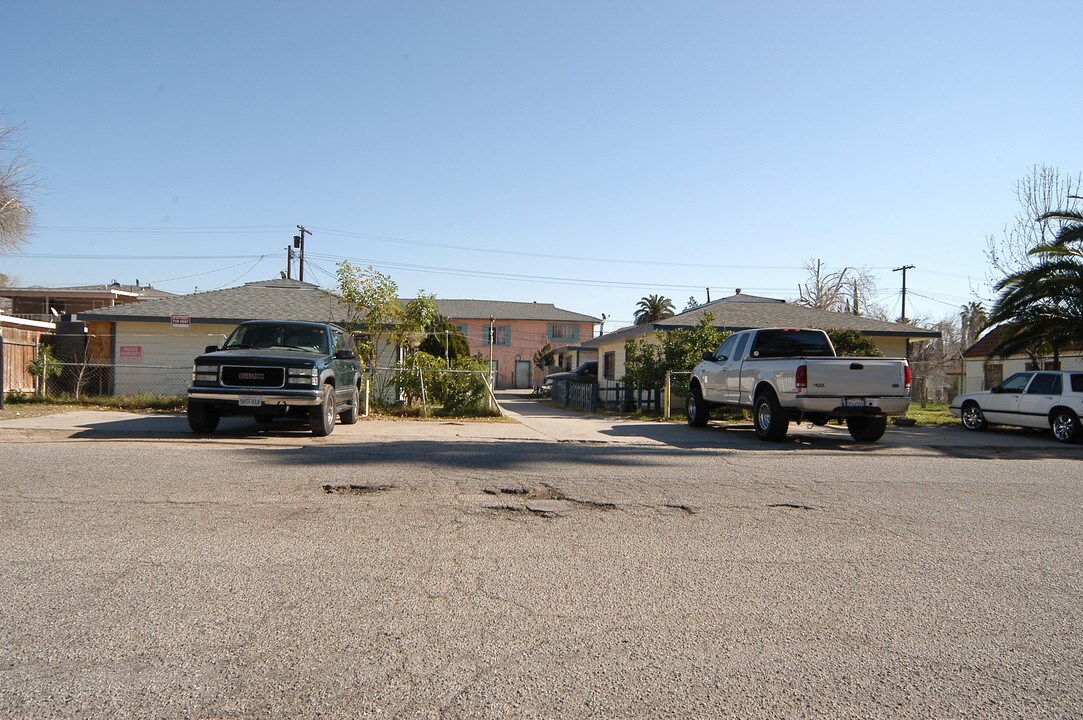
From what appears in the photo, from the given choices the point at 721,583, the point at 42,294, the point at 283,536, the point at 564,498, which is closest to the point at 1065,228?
the point at 564,498

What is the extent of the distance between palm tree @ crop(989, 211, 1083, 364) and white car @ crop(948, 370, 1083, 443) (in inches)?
114

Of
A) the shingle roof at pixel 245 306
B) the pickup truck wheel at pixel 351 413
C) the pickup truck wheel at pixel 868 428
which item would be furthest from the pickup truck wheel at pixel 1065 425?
the shingle roof at pixel 245 306

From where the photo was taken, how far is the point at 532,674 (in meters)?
3.56

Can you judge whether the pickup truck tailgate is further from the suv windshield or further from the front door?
the front door

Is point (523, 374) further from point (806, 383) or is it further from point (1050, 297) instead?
point (806, 383)

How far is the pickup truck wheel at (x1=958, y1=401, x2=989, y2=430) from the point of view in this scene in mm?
18312

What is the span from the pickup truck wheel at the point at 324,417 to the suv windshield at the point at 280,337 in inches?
42.9

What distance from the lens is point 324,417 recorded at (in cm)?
1295

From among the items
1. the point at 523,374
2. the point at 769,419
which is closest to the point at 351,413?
the point at 769,419

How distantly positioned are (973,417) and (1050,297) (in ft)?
13.2

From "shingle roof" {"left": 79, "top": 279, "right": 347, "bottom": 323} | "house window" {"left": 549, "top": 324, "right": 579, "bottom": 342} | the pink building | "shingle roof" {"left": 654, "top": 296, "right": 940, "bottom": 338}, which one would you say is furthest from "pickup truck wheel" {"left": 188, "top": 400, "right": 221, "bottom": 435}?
"house window" {"left": 549, "top": 324, "right": 579, "bottom": 342}

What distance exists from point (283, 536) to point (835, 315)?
26.7 meters

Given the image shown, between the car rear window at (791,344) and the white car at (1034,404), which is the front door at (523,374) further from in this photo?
the car rear window at (791,344)

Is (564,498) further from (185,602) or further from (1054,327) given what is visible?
(1054,327)
